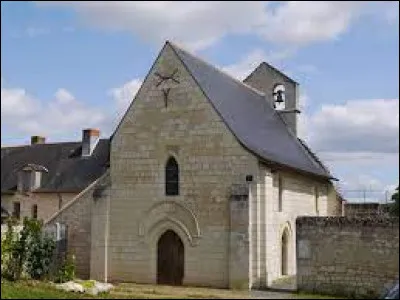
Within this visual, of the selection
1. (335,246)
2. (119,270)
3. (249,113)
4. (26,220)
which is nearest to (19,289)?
(26,220)

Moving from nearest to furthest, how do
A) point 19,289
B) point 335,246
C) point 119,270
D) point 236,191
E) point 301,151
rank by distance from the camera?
point 19,289
point 335,246
point 236,191
point 119,270
point 301,151

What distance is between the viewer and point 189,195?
878 inches

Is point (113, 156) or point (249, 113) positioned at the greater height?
point (249, 113)

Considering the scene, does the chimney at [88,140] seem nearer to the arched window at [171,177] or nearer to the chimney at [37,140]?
the chimney at [37,140]

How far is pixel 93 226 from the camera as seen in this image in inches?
934

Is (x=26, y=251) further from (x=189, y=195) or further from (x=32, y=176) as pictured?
(x=32, y=176)

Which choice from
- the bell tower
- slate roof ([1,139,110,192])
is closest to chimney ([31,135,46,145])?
slate roof ([1,139,110,192])

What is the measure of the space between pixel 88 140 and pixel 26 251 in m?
20.3

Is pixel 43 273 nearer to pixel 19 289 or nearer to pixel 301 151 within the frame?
pixel 19 289

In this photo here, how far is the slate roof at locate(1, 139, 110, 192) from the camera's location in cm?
3875

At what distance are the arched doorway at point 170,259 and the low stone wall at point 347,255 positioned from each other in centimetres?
473

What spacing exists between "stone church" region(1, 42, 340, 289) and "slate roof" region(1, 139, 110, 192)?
13.9 m

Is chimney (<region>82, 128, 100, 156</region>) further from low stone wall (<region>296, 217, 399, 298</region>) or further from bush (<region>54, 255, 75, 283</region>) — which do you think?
low stone wall (<region>296, 217, 399, 298</region>)

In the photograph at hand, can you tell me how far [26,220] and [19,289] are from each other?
4727mm
